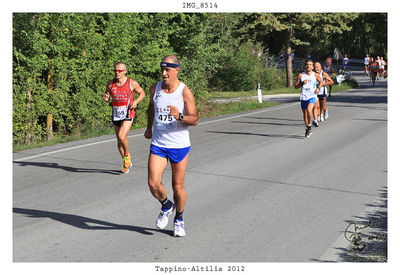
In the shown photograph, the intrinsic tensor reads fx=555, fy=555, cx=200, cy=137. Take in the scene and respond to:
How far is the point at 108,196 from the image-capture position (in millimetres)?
8156

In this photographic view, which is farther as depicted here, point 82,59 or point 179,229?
point 82,59

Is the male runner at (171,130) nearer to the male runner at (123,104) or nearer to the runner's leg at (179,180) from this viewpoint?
the runner's leg at (179,180)

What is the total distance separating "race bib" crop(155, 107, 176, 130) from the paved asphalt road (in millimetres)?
1264

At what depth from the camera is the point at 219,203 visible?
25.5 feet

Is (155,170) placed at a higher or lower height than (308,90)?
lower

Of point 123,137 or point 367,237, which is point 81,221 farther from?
point 367,237

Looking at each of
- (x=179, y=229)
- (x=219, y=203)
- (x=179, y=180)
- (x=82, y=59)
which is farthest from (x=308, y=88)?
(x=179, y=229)

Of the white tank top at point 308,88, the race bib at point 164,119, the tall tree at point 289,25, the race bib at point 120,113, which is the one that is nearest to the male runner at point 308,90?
the white tank top at point 308,88

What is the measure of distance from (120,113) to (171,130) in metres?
3.86

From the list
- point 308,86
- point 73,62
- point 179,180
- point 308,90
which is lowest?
point 179,180

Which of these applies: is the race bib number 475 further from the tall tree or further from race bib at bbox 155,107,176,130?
the tall tree

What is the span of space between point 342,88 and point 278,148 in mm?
24594

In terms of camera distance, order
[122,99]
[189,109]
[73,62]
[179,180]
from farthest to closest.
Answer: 1. [73,62]
2. [122,99]
3. [179,180]
4. [189,109]
